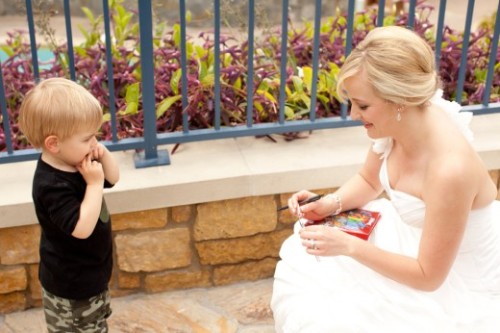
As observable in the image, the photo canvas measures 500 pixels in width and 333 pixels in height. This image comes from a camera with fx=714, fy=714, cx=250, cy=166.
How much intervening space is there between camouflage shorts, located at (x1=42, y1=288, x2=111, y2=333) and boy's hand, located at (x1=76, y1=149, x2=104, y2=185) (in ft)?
1.44

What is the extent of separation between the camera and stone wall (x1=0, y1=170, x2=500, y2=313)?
2861 mm

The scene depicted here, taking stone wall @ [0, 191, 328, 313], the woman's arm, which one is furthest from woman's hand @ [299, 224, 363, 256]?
stone wall @ [0, 191, 328, 313]

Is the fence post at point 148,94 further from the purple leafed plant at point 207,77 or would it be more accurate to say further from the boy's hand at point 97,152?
the boy's hand at point 97,152

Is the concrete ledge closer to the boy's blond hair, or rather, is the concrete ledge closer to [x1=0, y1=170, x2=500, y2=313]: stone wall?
[x1=0, y1=170, x2=500, y2=313]: stone wall

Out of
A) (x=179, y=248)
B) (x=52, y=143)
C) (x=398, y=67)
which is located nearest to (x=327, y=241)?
(x=398, y=67)

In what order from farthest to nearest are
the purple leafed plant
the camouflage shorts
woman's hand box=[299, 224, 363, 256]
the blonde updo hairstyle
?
1. the purple leafed plant
2. the camouflage shorts
3. woman's hand box=[299, 224, 363, 256]
4. the blonde updo hairstyle

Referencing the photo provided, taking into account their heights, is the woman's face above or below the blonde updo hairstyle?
below

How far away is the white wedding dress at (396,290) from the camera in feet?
6.66

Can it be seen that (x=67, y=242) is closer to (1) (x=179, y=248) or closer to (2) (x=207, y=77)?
(1) (x=179, y=248)

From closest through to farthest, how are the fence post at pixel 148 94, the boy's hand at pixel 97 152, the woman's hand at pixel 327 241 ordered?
the woman's hand at pixel 327 241 → the boy's hand at pixel 97 152 → the fence post at pixel 148 94

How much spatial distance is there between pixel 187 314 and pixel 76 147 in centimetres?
113

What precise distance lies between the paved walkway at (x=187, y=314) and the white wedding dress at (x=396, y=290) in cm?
67

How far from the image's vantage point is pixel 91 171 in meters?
2.11

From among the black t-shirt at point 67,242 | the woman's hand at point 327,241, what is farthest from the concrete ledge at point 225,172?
the woman's hand at point 327,241
